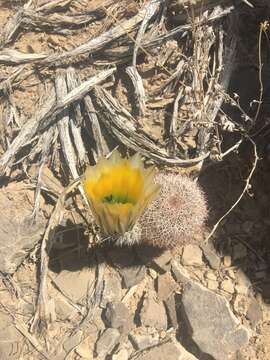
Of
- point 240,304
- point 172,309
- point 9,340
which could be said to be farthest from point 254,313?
point 9,340

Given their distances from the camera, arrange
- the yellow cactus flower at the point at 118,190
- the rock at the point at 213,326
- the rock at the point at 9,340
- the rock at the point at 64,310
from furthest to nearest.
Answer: the rock at the point at 64,310 → the rock at the point at 9,340 → the rock at the point at 213,326 → the yellow cactus flower at the point at 118,190

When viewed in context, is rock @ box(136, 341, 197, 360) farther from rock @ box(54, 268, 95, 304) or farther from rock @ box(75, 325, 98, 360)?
rock @ box(54, 268, 95, 304)

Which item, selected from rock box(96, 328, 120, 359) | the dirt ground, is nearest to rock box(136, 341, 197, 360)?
the dirt ground

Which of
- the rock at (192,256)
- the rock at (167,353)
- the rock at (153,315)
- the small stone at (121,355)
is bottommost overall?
the rock at (167,353)

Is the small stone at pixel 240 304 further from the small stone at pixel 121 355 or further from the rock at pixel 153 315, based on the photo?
the small stone at pixel 121 355

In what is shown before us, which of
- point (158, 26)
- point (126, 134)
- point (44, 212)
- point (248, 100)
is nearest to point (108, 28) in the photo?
point (158, 26)

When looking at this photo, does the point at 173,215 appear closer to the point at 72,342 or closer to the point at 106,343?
the point at 106,343

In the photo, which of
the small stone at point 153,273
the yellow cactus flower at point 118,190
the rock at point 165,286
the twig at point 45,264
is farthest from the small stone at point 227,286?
the twig at point 45,264
